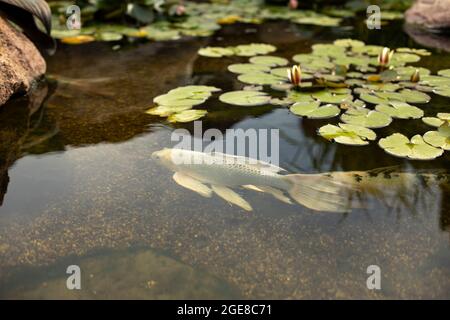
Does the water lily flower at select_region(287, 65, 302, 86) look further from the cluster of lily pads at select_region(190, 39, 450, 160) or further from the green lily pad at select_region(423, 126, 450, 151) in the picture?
the green lily pad at select_region(423, 126, 450, 151)

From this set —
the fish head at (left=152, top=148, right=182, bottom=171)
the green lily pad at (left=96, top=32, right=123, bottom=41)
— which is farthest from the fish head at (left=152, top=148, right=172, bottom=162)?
the green lily pad at (left=96, top=32, right=123, bottom=41)

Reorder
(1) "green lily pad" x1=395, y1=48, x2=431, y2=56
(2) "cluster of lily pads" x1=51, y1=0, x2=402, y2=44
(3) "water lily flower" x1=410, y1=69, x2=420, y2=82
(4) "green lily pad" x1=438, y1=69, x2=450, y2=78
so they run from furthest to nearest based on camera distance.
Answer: (2) "cluster of lily pads" x1=51, y1=0, x2=402, y2=44, (1) "green lily pad" x1=395, y1=48, x2=431, y2=56, (4) "green lily pad" x1=438, y1=69, x2=450, y2=78, (3) "water lily flower" x1=410, y1=69, x2=420, y2=82

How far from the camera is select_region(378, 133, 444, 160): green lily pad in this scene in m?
1.63

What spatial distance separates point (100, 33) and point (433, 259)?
299cm

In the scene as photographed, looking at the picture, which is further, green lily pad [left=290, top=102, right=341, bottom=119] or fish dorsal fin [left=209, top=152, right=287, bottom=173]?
green lily pad [left=290, top=102, right=341, bottom=119]

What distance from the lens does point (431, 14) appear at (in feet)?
11.9

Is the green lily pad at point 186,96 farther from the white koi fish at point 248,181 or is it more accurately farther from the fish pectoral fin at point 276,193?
the fish pectoral fin at point 276,193

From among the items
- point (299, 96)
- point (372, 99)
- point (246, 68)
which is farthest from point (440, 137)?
point (246, 68)

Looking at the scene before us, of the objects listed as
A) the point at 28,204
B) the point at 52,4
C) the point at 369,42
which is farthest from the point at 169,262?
the point at 52,4

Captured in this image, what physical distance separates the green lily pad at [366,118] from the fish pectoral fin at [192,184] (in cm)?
72

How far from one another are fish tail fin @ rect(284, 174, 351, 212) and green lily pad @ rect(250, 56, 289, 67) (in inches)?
49.3

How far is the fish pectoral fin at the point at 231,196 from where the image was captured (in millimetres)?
1399

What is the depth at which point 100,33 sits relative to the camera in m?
3.53
